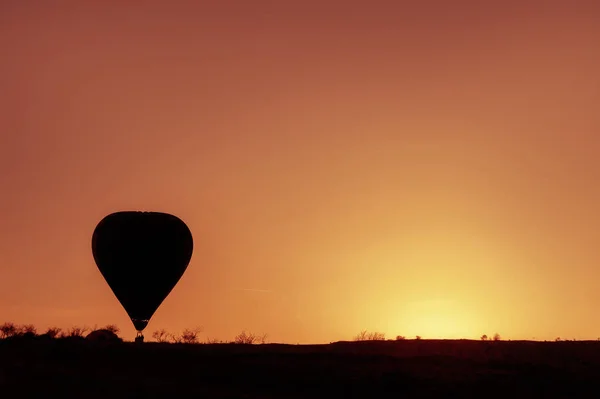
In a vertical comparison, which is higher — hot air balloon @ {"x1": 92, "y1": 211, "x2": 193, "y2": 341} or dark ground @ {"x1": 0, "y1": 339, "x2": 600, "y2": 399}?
hot air balloon @ {"x1": 92, "y1": 211, "x2": 193, "y2": 341}

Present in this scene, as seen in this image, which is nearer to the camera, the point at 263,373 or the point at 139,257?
the point at 263,373

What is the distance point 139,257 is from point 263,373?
19.1 metres

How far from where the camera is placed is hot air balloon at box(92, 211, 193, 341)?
53.7 metres

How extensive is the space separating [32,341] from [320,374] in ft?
35.3

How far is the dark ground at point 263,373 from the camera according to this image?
107 ft

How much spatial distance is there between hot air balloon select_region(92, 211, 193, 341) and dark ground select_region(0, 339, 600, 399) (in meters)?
12.1

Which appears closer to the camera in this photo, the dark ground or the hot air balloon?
the dark ground

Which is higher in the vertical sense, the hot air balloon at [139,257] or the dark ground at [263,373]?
the hot air balloon at [139,257]

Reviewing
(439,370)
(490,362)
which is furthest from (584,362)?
(439,370)

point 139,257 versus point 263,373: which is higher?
point 139,257

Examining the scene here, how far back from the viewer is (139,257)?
53.7 m

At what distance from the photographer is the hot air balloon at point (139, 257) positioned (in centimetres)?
5372

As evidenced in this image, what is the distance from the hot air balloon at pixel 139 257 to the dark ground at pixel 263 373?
12.1 m

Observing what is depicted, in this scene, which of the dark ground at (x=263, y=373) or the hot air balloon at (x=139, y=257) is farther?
the hot air balloon at (x=139, y=257)
